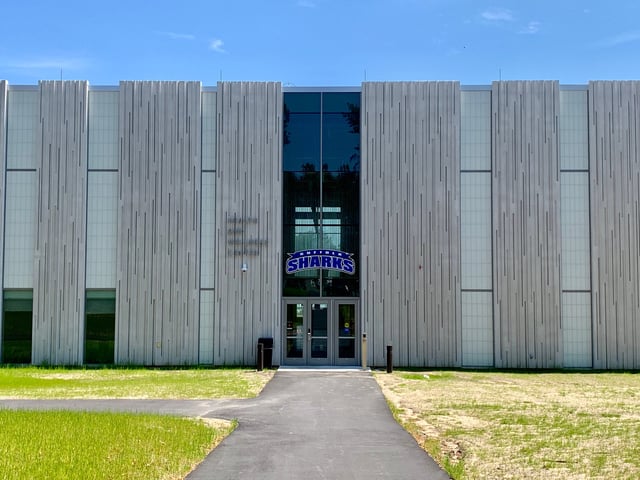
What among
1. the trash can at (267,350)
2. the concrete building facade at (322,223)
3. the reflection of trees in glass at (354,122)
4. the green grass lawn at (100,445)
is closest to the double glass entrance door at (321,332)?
the concrete building facade at (322,223)

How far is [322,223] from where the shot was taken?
81.3 feet

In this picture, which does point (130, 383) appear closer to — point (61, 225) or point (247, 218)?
point (247, 218)

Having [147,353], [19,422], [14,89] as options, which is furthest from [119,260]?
[19,422]

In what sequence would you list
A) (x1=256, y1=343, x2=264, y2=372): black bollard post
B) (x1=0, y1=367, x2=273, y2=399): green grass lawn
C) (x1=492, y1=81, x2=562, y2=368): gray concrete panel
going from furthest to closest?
(x1=492, y1=81, x2=562, y2=368): gray concrete panel
(x1=256, y1=343, x2=264, y2=372): black bollard post
(x1=0, y1=367, x2=273, y2=399): green grass lawn

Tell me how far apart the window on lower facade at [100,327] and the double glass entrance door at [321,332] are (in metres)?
6.24

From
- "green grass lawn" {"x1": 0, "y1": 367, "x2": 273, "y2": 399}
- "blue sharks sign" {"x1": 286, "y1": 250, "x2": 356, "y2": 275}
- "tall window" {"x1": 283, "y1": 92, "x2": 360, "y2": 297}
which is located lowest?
"green grass lawn" {"x1": 0, "y1": 367, "x2": 273, "y2": 399}

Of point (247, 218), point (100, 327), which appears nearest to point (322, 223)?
point (247, 218)

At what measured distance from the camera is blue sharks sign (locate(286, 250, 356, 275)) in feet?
80.0

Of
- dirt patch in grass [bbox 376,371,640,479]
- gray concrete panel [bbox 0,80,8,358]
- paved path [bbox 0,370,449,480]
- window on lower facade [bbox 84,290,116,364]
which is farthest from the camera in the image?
gray concrete panel [bbox 0,80,8,358]

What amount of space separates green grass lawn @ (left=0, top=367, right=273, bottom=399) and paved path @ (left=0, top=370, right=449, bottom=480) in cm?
110

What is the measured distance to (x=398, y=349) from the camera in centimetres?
2408

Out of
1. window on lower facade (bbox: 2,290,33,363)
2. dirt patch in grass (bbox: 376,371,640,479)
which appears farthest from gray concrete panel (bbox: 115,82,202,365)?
dirt patch in grass (bbox: 376,371,640,479)

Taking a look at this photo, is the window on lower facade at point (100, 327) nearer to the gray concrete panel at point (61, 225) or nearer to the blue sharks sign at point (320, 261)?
the gray concrete panel at point (61, 225)

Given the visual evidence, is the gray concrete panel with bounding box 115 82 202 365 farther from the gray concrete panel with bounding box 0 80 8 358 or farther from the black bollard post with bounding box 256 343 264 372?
the gray concrete panel with bounding box 0 80 8 358
